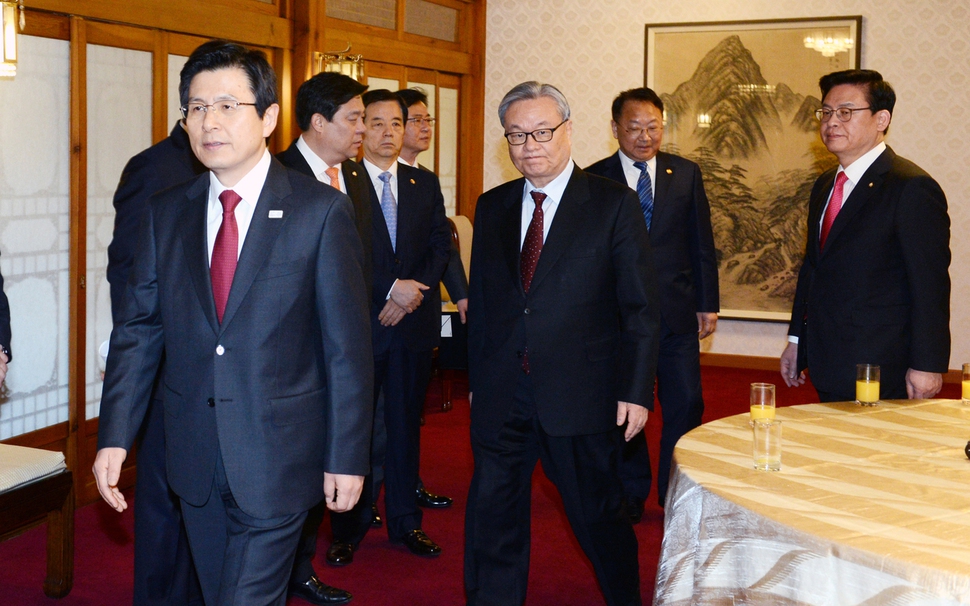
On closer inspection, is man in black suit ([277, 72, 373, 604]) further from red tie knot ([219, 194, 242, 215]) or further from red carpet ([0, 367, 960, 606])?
red tie knot ([219, 194, 242, 215])

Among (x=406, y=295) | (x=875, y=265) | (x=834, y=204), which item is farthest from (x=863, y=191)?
(x=406, y=295)

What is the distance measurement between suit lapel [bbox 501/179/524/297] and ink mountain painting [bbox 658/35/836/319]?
5.21 metres

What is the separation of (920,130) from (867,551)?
21.3 feet

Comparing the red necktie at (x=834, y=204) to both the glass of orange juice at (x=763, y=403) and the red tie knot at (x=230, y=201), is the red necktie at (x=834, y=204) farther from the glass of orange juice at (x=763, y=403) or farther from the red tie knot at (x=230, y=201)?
the red tie knot at (x=230, y=201)

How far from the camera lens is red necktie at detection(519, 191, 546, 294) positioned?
3067 mm

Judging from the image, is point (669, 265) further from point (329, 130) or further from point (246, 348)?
point (246, 348)

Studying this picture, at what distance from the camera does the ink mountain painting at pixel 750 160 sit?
7863 millimetres

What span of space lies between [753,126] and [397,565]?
17.2 feet

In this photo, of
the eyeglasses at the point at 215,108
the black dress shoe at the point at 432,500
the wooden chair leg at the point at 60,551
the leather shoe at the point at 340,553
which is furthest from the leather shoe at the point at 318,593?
the eyeglasses at the point at 215,108

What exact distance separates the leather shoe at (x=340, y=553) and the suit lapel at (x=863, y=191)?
6.92 feet

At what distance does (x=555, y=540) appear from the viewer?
4250 millimetres

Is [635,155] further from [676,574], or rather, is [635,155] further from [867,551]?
[867,551]

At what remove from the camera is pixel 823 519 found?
2018mm

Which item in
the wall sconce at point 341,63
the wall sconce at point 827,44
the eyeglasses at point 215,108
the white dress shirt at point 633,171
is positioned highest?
the wall sconce at point 827,44
